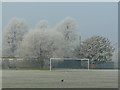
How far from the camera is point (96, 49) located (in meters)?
51.3

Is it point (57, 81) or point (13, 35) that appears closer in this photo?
point (57, 81)

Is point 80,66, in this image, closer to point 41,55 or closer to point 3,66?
point 41,55

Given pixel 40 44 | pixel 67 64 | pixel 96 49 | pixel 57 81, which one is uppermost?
pixel 40 44

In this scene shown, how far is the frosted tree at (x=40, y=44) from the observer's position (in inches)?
1836

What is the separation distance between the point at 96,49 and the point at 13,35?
1387 cm

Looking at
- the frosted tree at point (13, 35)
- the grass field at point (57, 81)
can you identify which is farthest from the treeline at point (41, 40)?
the grass field at point (57, 81)

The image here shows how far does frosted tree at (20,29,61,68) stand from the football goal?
7.07ft

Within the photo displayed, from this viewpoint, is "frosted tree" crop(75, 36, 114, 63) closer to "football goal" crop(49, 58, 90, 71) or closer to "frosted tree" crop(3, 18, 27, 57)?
"football goal" crop(49, 58, 90, 71)

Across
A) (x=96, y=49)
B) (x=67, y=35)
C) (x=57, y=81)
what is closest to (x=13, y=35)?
(x=67, y=35)

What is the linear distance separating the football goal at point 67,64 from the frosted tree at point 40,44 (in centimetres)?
215

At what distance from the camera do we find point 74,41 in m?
48.3

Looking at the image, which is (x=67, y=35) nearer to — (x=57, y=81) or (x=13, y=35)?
(x=13, y=35)

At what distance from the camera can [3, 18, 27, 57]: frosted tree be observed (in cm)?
4622

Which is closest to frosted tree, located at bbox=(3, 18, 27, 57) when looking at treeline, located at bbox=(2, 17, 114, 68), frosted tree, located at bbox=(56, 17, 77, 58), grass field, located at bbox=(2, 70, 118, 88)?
treeline, located at bbox=(2, 17, 114, 68)
